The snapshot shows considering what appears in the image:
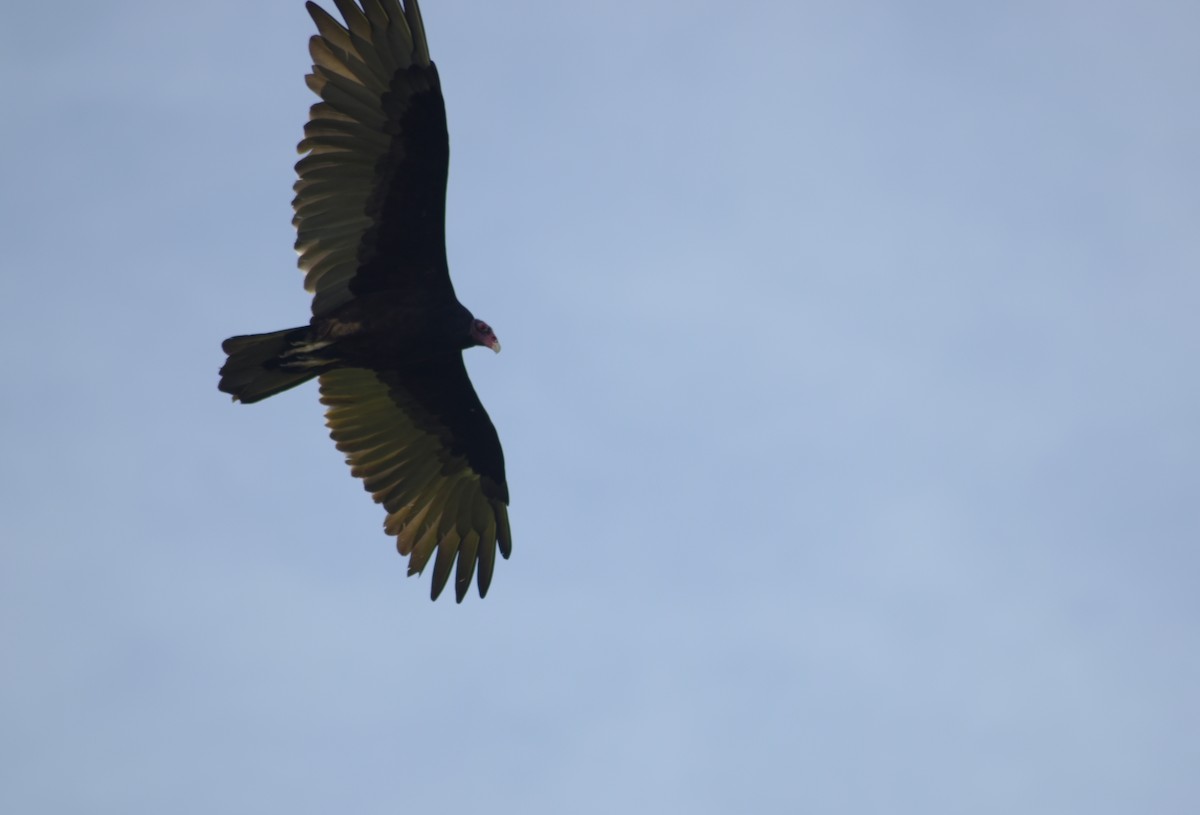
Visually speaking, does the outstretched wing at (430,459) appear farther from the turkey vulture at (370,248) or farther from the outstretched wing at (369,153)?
the outstretched wing at (369,153)

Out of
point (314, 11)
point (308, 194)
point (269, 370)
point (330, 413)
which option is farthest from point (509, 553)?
point (314, 11)

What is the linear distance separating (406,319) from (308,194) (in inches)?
43.5

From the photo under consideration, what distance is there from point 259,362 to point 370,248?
3.65 feet

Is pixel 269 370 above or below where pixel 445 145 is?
below

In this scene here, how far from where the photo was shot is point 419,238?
35.7 ft

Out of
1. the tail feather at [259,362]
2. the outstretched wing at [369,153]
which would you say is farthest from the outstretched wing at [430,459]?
the outstretched wing at [369,153]

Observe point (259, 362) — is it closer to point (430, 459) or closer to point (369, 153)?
point (369, 153)

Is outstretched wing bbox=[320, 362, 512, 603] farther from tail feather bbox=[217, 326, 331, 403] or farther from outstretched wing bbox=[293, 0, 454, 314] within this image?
outstretched wing bbox=[293, 0, 454, 314]

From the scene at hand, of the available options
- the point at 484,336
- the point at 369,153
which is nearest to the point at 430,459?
the point at 484,336

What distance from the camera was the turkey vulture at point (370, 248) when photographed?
10516 mm

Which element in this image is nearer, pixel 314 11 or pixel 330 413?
pixel 314 11

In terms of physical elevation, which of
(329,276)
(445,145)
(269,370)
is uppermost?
(445,145)

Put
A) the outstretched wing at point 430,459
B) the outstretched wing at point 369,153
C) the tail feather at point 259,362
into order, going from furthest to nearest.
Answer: the outstretched wing at point 430,459 → the tail feather at point 259,362 → the outstretched wing at point 369,153

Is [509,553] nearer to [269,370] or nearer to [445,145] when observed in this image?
[269,370]
